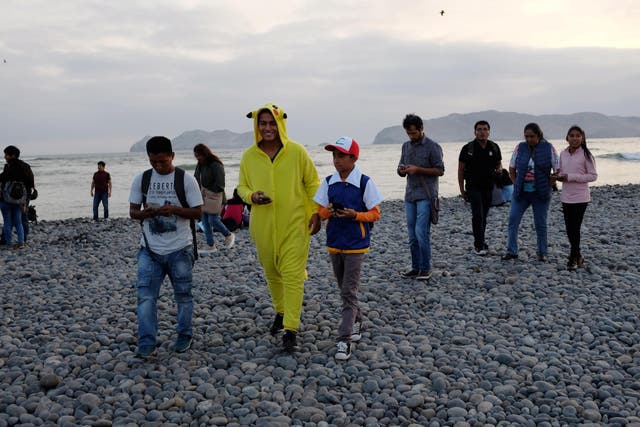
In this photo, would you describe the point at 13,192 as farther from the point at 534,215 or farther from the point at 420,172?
the point at 534,215

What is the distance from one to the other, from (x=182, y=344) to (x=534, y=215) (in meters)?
5.15

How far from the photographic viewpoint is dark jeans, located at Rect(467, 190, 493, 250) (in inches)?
313

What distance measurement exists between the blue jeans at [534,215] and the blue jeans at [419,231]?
1.58 m

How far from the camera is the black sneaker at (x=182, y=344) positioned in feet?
15.4

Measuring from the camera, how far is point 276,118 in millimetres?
4418

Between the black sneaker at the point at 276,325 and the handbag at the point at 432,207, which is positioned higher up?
the handbag at the point at 432,207

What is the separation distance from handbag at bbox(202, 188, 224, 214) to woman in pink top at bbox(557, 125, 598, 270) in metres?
5.35

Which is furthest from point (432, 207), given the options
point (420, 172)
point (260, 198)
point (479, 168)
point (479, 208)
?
point (260, 198)

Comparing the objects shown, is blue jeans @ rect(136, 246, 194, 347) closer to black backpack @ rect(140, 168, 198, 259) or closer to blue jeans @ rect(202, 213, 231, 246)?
black backpack @ rect(140, 168, 198, 259)

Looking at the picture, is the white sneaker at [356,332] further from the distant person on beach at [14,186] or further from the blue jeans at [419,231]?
the distant person on beach at [14,186]

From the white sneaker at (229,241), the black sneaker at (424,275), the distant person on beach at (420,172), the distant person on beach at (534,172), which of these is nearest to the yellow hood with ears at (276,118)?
the distant person on beach at (420,172)

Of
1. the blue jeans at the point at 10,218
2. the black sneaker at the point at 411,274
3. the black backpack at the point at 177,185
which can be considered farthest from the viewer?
the blue jeans at the point at 10,218

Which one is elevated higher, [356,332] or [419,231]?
[419,231]

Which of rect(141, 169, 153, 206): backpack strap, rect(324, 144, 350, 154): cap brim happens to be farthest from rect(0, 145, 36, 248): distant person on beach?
rect(324, 144, 350, 154): cap brim
